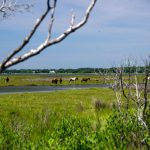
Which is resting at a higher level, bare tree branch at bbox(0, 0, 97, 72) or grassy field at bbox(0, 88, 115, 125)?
bare tree branch at bbox(0, 0, 97, 72)

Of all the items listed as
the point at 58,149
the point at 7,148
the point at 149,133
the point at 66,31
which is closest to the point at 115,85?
the point at 149,133

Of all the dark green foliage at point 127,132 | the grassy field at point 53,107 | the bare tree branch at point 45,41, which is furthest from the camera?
the grassy field at point 53,107

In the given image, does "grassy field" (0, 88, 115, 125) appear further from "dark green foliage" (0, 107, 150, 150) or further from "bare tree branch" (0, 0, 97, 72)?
"bare tree branch" (0, 0, 97, 72)

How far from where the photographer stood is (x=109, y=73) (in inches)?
690

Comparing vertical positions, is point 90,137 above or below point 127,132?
above

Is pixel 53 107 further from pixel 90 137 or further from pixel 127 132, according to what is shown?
pixel 90 137

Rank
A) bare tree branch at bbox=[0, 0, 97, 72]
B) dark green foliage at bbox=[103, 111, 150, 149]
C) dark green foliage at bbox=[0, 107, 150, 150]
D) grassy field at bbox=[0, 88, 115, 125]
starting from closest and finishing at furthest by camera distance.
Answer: bare tree branch at bbox=[0, 0, 97, 72] < dark green foliage at bbox=[0, 107, 150, 150] < dark green foliage at bbox=[103, 111, 150, 149] < grassy field at bbox=[0, 88, 115, 125]

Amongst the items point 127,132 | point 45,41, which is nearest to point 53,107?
point 127,132

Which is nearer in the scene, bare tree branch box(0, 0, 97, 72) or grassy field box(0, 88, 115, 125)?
bare tree branch box(0, 0, 97, 72)

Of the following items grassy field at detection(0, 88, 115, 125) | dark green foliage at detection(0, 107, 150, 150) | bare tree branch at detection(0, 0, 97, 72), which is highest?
bare tree branch at detection(0, 0, 97, 72)

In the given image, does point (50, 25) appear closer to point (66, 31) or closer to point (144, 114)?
point (66, 31)

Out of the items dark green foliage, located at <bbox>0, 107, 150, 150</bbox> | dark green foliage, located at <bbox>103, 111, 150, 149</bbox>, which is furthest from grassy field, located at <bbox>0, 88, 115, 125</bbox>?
dark green foliage, located at <bbox>103, 111, 150, 149</bbox>

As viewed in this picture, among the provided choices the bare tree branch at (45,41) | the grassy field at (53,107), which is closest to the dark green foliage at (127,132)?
the bare tree branch at (45,41)

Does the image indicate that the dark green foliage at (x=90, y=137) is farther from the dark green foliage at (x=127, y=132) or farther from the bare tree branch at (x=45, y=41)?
the bare tree branch at (x=45, y=41)
